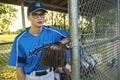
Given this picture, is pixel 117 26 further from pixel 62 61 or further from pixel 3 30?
pixel 3 30

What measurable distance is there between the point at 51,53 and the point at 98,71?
39.1 inches

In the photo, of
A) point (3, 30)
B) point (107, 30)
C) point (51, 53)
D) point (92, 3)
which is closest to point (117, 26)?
point (107, 30)

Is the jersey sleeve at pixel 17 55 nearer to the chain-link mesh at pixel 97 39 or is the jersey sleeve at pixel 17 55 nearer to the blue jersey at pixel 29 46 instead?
the blue jersey at pixel 29 46

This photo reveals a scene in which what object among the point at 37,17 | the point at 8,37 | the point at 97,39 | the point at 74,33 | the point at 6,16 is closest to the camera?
the point at 74,33

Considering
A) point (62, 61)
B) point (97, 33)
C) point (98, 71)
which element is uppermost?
point (97, 33)

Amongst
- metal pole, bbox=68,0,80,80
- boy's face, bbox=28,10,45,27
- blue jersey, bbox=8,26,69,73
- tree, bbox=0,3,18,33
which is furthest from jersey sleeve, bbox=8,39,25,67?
tree, bbox=0,3,18,33

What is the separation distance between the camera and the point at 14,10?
1299 cm

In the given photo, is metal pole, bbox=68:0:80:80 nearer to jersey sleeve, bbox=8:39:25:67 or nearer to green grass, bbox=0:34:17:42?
jersey sleeve, bbox=8:39:25:67

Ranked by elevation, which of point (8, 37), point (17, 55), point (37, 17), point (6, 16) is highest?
point (6, 16)

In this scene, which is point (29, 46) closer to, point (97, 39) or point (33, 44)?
point (33, 44)

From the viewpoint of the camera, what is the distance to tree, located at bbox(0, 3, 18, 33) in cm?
1154

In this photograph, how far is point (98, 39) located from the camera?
2.94m

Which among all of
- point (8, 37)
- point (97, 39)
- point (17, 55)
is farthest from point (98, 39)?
point (8, 37)

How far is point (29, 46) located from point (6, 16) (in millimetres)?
10061
